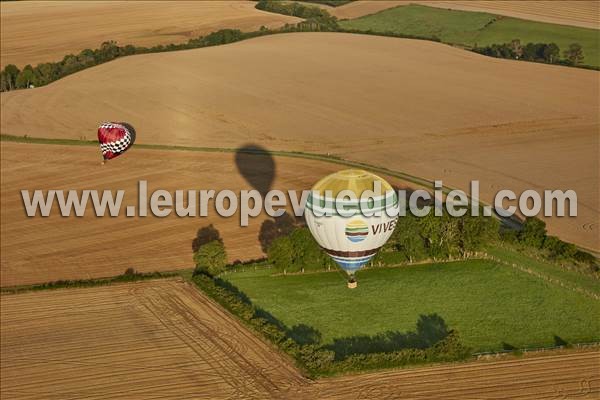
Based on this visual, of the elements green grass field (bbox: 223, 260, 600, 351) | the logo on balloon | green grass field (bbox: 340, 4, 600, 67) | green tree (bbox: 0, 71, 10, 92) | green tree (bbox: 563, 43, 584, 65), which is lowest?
green grass field (bbox: 223, 260, 600, 351)

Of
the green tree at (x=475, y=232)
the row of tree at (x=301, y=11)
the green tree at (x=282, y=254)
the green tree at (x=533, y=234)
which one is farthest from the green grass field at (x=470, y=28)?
the green tree at (x=282, y=254)

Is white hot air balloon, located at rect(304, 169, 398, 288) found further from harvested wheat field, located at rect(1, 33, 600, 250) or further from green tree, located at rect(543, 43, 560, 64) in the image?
green tree, located at rect(543, 43, 560, 64)

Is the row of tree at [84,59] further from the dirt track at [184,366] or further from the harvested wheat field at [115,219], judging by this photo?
the dirt track at [184,366]

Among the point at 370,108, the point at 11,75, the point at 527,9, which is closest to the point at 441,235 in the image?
the point at 370,108

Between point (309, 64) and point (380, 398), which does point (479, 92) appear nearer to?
point (309, 64)

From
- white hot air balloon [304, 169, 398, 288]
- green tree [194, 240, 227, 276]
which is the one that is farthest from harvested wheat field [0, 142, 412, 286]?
white hot air balloon [304, 169, 398, 288]

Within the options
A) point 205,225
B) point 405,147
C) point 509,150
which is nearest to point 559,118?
point 509,150
